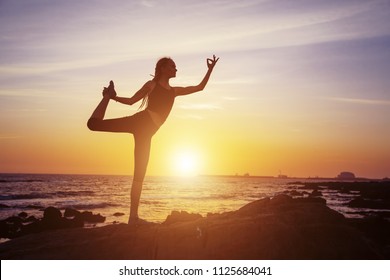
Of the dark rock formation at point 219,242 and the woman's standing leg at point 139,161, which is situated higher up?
the woman's standing leg at point 139,161

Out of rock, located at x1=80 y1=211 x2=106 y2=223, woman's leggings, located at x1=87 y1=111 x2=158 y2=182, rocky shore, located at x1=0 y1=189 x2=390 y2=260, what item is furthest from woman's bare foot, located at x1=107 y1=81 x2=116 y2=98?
rock, located at x1=80 y1=211 x2=106 y2=223

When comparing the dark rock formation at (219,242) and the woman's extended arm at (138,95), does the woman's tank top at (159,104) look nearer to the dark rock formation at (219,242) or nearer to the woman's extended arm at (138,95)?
the woman's extended arm at (138,95)

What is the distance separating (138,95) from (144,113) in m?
0.35

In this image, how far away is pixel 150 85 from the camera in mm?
6738

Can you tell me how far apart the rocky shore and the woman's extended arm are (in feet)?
7.25

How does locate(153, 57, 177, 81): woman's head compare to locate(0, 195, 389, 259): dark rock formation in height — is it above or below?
above

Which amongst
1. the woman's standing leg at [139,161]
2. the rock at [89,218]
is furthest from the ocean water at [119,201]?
the woman's standing leg at [139,161]

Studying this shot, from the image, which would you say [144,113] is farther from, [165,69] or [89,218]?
[89,218]

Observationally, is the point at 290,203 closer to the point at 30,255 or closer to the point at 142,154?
the point at 142,154

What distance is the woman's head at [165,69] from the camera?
6887 millimetres

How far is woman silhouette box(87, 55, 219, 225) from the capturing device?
6.37 m

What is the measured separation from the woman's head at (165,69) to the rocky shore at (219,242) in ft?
8.87

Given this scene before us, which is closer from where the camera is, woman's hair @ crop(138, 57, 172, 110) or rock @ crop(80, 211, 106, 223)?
woman's hair @ crop(138, 57, 172, 110)

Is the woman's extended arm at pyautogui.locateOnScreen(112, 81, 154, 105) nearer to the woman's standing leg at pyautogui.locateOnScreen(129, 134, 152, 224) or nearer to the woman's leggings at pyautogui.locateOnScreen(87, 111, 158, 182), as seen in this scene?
the woman's leggings at pyautogui.locateOnScreen(87, 111, 158, 182)
